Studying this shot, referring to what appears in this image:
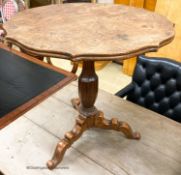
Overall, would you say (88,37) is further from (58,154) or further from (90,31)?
(58,154)

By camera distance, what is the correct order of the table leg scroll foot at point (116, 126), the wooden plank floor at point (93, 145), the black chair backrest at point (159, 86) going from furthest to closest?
the black chair backrest at point (159, 86)
the table leg scroll foot at point (116, 126)
the wooden plank floor at point (93, 145)

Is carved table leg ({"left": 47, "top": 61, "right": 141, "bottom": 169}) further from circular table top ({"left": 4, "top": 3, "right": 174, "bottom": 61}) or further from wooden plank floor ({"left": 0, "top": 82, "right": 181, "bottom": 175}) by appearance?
circular table top ({"left": 4, "top": 3, "right": 174, "bottom": 61})

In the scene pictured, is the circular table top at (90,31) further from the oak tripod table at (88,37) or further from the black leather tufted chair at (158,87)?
the black leather tufted chair at (158,87)

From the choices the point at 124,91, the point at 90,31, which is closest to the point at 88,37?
the point at 90,31

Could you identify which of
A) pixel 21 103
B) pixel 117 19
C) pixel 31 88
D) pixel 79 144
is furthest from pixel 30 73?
pixel 117 19

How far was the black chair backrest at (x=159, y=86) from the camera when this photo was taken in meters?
1.34

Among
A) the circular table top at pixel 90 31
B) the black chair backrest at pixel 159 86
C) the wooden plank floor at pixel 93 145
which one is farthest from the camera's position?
the black chair backrest at pixel 159 86

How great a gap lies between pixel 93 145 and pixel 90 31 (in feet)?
1.65

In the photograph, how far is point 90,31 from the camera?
0.89m

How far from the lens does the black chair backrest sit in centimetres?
134

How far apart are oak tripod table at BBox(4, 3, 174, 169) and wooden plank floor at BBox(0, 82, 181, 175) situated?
1.8 inches

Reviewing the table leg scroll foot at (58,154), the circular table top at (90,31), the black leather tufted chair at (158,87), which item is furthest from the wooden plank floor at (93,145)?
the circular table top at (90,31)

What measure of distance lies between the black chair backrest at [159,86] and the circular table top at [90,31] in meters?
0.39

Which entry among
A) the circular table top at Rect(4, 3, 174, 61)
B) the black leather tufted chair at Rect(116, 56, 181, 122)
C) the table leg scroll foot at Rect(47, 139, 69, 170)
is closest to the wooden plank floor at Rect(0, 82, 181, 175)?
the table leg scroll foot at Rect(47, 139, 69, 170)
